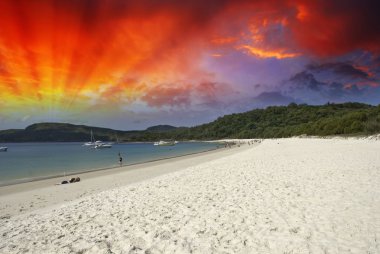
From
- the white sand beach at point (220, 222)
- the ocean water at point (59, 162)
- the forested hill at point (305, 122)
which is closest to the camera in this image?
the white sand beach at point (220, 222)

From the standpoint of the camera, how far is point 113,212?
7652 mm

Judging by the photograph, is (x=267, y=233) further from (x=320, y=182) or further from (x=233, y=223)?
(x=320, y=182)

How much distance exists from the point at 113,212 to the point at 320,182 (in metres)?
8.23

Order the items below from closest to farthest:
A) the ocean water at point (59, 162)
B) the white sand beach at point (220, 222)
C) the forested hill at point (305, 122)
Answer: the white sand beach at point (220, 222), the ocean water at point (59, 162), the forested hill at point (305, 122)

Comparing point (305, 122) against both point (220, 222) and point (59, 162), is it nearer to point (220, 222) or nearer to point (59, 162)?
point (59, 162)

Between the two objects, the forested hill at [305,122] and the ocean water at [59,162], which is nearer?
the ocean water at [59,162]

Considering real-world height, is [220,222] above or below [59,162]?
below

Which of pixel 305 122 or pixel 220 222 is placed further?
pixel 305 122

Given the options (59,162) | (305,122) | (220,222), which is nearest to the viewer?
(220,222)

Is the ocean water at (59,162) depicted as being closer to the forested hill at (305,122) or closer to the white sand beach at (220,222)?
the white sand beach at (220,222)

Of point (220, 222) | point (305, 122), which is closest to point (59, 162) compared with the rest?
point (220, 222)

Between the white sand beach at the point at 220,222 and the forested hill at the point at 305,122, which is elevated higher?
the forested hill at the point at 305,122

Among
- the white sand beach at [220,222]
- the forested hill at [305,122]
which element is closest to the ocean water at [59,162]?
the white sand beach at [220,222]

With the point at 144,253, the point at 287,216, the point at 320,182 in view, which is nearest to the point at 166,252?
the point at 144,253
